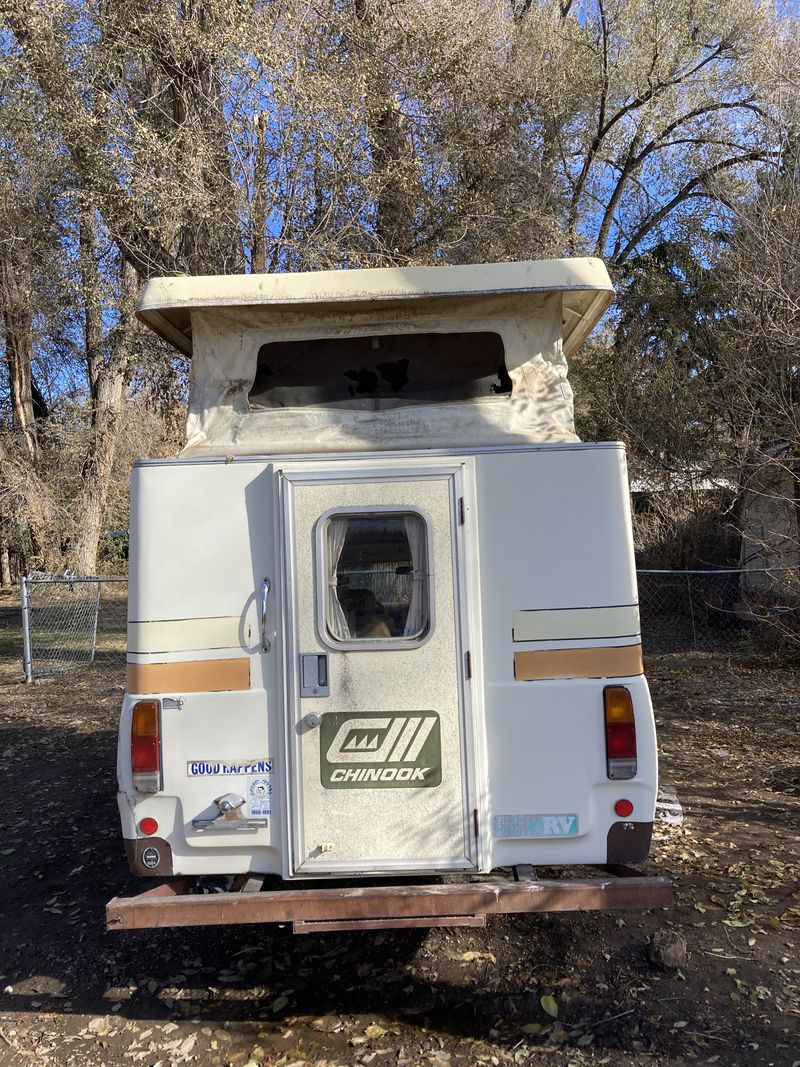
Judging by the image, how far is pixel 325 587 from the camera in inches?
137

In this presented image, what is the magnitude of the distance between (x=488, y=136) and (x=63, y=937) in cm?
1202

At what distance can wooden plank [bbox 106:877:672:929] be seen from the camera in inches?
125

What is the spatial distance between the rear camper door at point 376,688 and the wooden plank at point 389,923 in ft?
0.73

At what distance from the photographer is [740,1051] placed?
3.22m

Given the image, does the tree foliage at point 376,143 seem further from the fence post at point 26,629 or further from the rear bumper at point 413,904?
the rear bumper at point 413,904

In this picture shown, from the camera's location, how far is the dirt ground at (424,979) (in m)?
3.39

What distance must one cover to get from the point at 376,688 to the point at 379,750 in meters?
0.24

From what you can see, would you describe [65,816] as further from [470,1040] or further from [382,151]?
[382,151]

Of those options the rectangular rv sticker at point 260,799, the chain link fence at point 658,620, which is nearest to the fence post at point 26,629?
the chain link fence at point 658,620

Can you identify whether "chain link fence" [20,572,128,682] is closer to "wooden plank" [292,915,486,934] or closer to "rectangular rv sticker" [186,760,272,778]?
"rectangular rv sticker" [186,760,272,778]

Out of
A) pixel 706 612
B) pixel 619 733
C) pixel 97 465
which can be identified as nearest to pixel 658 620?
pixel 706 612

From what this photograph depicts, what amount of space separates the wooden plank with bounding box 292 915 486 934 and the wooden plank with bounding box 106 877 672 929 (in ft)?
0.07

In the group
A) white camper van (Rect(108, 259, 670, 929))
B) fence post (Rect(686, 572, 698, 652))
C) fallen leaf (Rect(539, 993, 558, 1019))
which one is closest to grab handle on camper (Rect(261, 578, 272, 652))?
white camper van (Rect(108, 259, 670, 929))

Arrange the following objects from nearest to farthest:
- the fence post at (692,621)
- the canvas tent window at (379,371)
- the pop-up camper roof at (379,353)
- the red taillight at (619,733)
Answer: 1. the red taillight at (619,733)
2. the pop-up camper roof at (379,353)
3. the canvas tent window at (379,371)
4. the fence post at (692,621)
